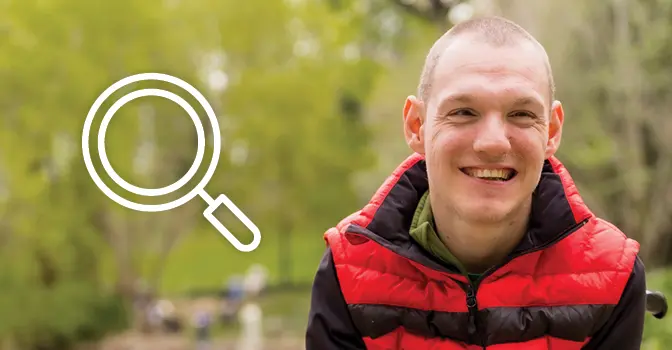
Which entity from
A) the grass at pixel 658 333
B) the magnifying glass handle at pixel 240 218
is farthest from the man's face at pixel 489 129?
the grass at pixel 658 333

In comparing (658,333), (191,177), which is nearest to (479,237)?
(191,177)

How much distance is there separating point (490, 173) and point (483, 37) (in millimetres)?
179

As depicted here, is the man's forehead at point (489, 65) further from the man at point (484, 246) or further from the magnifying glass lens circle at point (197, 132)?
the magnifying glass lens circle at point (197, 132)

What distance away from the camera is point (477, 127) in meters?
1.00

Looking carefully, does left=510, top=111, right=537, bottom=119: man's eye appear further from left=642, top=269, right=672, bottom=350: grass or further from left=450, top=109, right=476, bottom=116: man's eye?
left=642, top=269, right=672, bottom=350: grass

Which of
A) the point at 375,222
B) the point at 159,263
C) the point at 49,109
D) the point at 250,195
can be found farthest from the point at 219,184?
the point at 375,222

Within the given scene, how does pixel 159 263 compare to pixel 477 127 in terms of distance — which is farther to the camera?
pixel 159 263

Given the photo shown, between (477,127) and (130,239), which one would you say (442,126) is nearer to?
(477,127)

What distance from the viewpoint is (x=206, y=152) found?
27.8 feet

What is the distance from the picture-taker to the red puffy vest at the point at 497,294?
105 cm

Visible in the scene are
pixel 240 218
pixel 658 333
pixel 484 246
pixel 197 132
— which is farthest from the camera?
pixel 658 333

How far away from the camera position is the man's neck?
3.47ft

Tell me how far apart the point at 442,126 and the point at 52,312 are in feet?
26.4

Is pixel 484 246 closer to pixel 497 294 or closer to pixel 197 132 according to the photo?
pixel 497 294
